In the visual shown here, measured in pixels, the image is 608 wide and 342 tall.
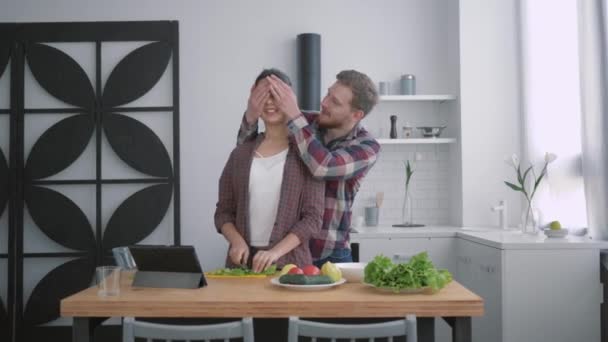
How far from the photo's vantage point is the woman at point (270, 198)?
8.09 ft

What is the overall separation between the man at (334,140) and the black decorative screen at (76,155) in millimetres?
2459

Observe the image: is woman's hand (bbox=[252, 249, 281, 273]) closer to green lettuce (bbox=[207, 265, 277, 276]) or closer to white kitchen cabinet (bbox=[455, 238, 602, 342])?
green lettuce (bbox=[207, 265, 277, 276])

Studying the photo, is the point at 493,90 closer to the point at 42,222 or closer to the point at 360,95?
the point at 360,95

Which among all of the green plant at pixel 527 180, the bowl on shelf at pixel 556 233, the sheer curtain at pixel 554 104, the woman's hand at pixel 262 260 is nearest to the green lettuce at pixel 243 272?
the woman's hand at pixel 262 260

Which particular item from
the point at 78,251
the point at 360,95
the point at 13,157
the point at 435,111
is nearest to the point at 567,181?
the point at 435,111

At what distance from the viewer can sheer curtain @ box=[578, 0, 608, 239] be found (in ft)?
12.1

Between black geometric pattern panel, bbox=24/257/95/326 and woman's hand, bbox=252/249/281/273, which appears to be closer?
woman's hand, bbox=252/249/281/273

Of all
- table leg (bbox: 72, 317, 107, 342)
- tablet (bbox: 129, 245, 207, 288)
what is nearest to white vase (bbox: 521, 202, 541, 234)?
tablet (bbox: 129, 245, 207, 288)

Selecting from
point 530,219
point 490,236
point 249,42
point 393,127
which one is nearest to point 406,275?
point 490,236

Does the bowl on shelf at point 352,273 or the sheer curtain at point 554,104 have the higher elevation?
the sheer curtain at point 554,104

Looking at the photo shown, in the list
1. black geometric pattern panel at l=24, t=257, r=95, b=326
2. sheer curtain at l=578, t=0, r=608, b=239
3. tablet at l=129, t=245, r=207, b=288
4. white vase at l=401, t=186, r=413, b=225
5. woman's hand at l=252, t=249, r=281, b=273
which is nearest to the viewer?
tablet at l=129, t=245, r=207, b=288

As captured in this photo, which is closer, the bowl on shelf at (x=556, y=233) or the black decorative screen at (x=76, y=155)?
the bowl on shelf at (x=556, y=233)

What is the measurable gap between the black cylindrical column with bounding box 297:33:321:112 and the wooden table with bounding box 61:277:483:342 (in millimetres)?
2881

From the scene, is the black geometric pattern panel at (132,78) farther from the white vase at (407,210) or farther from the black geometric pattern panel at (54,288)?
the white vase at (407,210)
